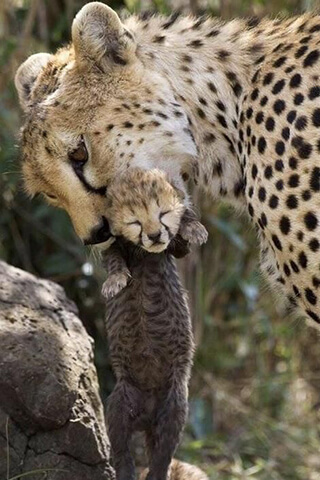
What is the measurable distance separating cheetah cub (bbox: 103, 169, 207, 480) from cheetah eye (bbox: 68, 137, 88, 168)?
0.24m

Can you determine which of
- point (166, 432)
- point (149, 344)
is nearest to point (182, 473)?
point (166, 432)

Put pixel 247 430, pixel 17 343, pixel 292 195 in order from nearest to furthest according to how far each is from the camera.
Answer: pixel 292 195 < pixel 17 343 < pixel 247 430

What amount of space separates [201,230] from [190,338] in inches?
18.6

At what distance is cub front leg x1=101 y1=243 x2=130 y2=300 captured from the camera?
3639mm

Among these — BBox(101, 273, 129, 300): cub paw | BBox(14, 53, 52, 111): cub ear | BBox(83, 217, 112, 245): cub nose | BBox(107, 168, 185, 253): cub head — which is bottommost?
BBox(101, 273, 129, 300): cub paw

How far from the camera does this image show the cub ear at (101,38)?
4.03m

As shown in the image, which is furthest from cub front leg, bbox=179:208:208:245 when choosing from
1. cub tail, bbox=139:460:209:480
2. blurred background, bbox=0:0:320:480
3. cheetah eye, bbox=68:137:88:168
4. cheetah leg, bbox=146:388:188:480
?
blurred background, bbox=0:0:320:480

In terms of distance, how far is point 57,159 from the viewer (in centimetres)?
407

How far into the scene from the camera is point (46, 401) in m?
3.93

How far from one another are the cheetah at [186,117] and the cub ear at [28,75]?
4.4 inches

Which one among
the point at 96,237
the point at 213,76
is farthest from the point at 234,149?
the point at 96,237

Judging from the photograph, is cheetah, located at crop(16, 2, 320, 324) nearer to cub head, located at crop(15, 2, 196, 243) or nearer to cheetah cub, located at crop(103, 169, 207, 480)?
cub head, located at crop(15, 2, 196, 243)

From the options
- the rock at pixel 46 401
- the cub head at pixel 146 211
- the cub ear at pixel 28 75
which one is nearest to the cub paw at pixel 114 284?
the cub head at pixel 146 211

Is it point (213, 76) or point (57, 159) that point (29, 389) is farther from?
point (213, 76)
